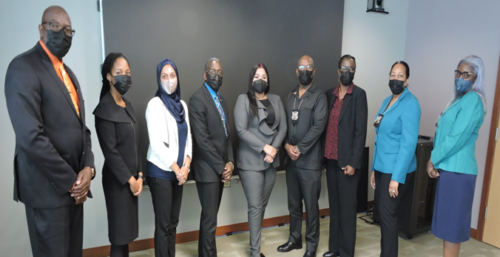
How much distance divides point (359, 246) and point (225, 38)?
251 cm

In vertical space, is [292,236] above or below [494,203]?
below

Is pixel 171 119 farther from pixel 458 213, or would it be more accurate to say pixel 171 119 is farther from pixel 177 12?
pixel 458 213

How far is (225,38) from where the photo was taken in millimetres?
3078

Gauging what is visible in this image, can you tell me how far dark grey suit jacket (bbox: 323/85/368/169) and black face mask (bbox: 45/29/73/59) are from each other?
2.11 metres

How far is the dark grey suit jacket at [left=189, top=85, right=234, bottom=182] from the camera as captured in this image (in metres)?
2.54

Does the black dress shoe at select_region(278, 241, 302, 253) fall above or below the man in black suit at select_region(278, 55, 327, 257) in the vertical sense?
below

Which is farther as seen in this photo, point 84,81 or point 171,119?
point 84,81

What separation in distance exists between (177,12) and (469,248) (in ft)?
12.3

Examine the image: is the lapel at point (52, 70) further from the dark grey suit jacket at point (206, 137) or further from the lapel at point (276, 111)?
the lapel at point (276, 111)

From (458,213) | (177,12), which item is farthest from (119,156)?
(458,213)

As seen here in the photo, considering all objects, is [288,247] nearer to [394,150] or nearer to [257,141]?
[257,141]

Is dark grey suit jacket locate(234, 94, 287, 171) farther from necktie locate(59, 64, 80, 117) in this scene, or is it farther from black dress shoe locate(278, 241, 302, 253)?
necktie locate(59, 64, 80, 117)

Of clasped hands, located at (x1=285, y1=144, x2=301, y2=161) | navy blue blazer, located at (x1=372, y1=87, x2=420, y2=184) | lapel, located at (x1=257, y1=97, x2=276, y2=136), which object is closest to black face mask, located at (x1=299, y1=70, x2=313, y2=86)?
lapel, located at (x1=257, y1=97, x2=276, y2=136)

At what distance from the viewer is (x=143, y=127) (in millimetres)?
2828
